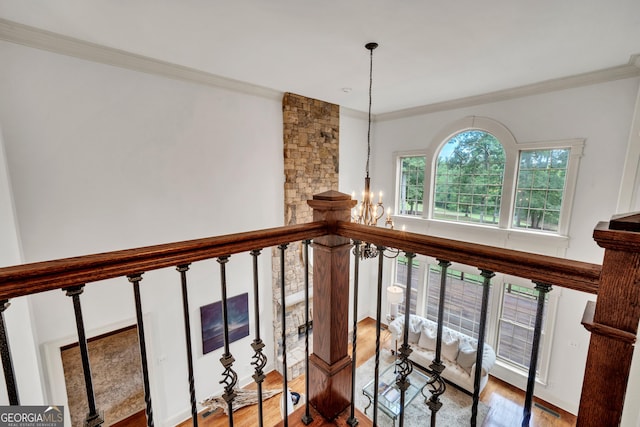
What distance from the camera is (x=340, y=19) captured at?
2.30 metres

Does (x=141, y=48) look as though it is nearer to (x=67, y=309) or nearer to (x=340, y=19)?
(x=340, y=19)

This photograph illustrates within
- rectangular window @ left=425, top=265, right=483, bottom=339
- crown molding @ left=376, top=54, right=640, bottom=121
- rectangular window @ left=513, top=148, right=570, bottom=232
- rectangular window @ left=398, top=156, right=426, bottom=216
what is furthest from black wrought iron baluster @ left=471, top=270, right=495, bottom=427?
rectangular window @ left=398, top=156, right=426, bottom=216

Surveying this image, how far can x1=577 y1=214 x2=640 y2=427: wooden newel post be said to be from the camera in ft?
1.95

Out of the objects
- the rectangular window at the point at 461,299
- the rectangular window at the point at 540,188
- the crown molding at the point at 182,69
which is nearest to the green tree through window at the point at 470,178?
the rectangular window at the point at 540,188

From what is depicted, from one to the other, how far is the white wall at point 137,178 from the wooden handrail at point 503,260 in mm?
3061

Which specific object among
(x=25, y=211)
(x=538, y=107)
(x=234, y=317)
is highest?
(x=538, y=107)

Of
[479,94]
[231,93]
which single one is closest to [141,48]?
[231,93]

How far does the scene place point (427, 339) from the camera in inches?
196

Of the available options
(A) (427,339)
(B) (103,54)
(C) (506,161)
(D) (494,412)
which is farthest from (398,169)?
(B) (103,54)

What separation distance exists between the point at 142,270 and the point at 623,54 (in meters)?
4.72

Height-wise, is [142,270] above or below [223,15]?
below

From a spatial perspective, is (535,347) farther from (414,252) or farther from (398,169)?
(398,169)

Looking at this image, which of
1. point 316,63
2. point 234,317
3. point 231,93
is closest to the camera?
point 316,63

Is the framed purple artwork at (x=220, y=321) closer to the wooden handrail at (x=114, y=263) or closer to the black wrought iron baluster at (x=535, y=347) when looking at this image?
the wooden handrail at (x=114, y=263)
